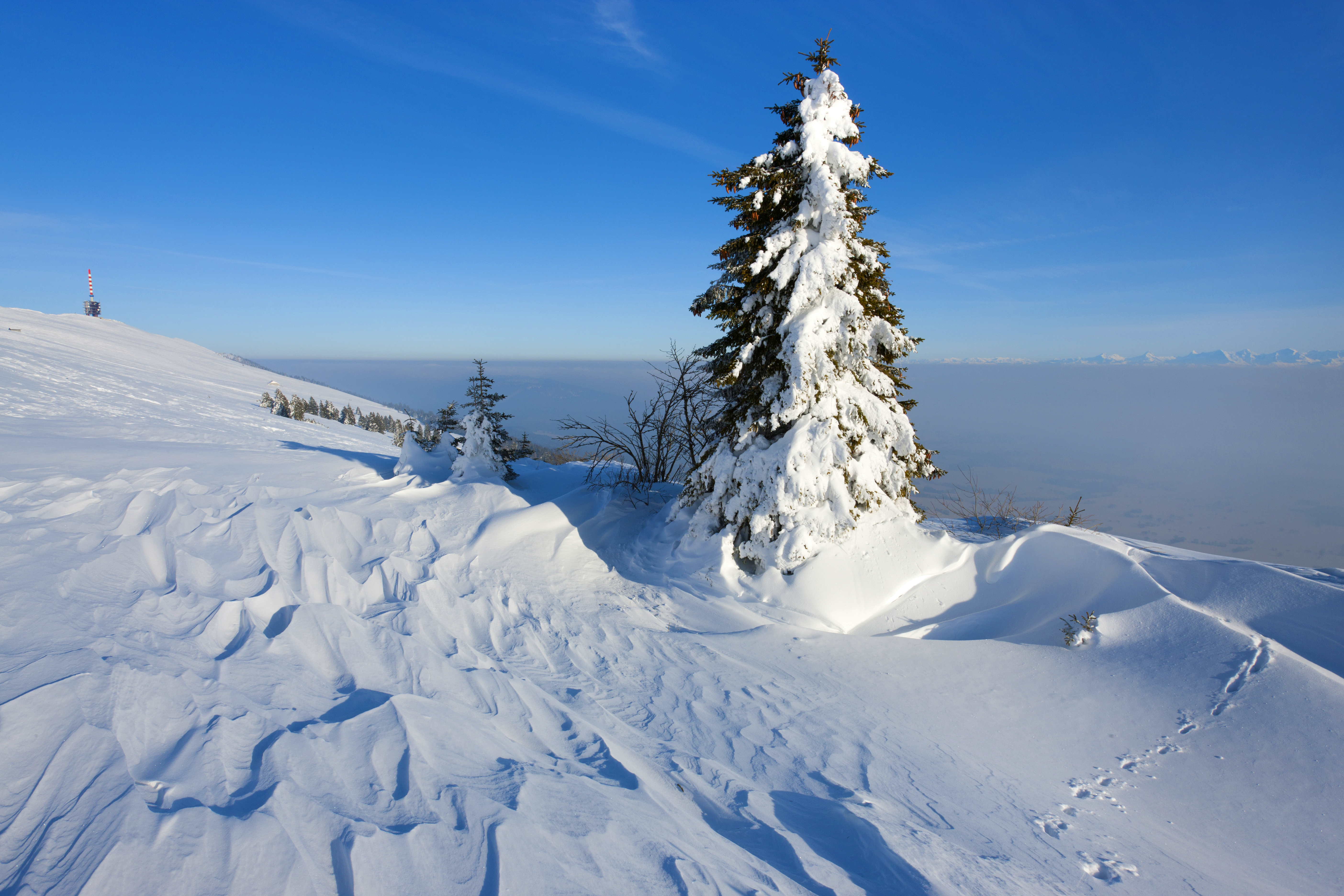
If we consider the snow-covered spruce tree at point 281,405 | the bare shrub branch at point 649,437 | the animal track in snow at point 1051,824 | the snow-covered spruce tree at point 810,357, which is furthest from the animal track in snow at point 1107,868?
the snow-covered spruce tree at point 281,405

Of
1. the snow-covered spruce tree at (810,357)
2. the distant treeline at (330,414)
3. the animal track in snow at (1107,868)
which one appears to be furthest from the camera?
the distant treeline at (330,414)

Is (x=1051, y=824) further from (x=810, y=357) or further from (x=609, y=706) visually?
(x=810, y=357)

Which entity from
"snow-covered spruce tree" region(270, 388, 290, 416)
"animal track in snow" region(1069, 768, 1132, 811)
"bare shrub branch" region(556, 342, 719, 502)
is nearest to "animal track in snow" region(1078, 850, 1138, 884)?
"animal track in snow" region(1069, 768, 1132, 811)

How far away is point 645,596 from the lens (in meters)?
7.68

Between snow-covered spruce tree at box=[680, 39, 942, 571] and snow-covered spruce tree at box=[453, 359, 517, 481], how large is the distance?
210 inches

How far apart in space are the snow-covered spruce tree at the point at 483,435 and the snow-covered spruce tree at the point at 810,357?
5.33 m

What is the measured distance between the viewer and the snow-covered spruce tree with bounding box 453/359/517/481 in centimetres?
1126

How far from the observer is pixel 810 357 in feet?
25.1

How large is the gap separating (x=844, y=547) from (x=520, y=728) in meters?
5.26

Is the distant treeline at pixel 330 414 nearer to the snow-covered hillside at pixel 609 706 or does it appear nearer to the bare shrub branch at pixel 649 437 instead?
the bare shrub branch at pixel 649 437

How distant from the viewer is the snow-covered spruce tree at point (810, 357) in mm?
7742

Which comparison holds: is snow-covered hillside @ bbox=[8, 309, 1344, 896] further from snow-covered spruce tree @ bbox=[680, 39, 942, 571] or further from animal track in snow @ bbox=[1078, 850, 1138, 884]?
snow-covered spruce tree @ bbox=[680, 39, 942, 571]

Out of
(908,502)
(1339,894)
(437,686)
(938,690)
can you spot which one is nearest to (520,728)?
(437,686)

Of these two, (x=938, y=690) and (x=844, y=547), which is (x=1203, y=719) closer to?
(x=938, y=690)
